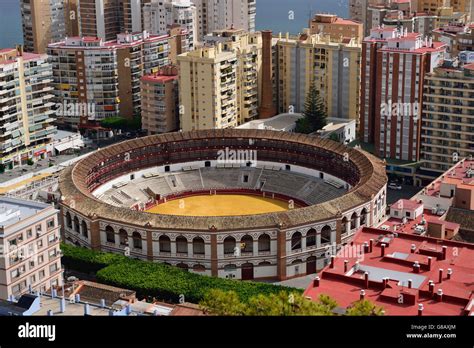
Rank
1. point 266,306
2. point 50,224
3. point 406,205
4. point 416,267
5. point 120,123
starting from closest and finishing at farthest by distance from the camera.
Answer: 1. point 266,306
2. point 416,267
3. point 50,224
4. point 406,205
5. point 120,123

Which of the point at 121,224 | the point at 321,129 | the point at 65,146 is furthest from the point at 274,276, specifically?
Answer: the point at 65,146

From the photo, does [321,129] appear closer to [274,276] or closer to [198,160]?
[198,160]

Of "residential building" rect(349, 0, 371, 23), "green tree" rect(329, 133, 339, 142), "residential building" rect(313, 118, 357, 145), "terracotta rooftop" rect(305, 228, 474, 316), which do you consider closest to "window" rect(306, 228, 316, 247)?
"terracotta rooftop" rect(305, 228, 474, 316)

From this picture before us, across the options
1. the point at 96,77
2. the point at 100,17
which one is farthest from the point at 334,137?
the point at 100,17

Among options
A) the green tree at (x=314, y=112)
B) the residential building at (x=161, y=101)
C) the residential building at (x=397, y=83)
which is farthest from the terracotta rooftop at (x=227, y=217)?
the residential building at (x=161, y=101)

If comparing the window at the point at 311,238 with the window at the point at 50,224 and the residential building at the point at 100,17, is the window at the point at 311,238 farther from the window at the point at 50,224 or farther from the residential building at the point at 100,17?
the residential building at the point at 100,17

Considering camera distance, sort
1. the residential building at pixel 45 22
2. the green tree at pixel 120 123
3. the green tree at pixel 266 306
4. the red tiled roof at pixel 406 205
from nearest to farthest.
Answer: the green tree at pixel 266 306 → the red tiled roof at pixel 406 205 → the green tree at pixel 120 123 → the residential building at pixel 45 22

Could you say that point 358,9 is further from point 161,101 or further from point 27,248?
point 27,248
